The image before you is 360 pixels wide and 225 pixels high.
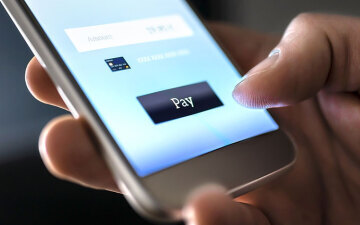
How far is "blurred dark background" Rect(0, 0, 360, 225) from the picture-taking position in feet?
3.17

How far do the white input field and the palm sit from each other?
0.62ft

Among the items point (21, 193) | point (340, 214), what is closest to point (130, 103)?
point (340, 214)

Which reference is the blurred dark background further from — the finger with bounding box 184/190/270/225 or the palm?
the finger with bounding box 184/190/270/225

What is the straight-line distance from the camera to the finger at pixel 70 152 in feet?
1.32

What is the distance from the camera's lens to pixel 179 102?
52cm

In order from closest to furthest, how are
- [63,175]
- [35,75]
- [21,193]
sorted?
[63,175], [35,75], [21,193]

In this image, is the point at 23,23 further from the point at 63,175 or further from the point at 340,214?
the point at 340,214

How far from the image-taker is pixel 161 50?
1.84 ft

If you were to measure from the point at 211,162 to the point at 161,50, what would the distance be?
176mm

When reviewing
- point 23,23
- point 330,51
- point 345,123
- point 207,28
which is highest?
point 23,23

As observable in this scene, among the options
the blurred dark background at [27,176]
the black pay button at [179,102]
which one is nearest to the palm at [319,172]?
the black pay button at [179,102]

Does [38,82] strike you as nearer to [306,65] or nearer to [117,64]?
[117,64]

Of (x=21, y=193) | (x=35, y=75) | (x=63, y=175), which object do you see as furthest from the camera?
(x=21, y=193)

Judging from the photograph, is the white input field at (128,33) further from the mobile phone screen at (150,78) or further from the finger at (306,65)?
the finger at (306,65)
